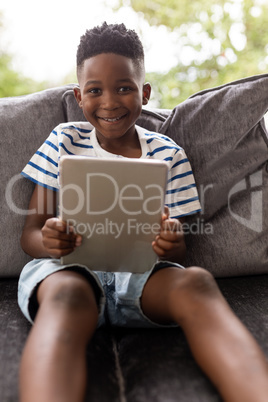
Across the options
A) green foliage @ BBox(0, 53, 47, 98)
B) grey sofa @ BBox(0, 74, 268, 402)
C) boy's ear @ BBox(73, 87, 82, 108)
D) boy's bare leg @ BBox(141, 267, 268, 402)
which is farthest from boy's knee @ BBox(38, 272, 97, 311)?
green foliage @ BBox(0, 53, 47, 98)

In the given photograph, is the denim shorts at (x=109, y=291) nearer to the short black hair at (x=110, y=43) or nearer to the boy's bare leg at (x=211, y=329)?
the boy's bare leg at (x=211, y=329)

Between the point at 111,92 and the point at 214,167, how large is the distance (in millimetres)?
366

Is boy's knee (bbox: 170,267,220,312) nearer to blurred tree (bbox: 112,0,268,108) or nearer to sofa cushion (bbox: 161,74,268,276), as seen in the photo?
sofa cushion (bbox: 161,74,268,276)

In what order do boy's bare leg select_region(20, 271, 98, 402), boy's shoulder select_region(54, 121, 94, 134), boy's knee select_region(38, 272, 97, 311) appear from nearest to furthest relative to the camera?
boy's bare leg select_region(20, 271, 98, 402)
boy's knee select_region(38, 272, 97, 311)
boy's shoulder select_region(54, 121, 94, 134)

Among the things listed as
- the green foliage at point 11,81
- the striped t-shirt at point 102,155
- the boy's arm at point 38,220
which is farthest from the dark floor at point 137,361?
the green foliage at point 11,81

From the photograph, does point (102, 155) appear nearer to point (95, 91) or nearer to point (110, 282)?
point (95, 91)

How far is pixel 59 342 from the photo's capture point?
735 millimetres

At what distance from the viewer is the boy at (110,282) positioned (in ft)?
2.31

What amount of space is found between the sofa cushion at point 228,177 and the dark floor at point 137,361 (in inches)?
7.3

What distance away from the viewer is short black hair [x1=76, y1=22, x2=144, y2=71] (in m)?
1.13

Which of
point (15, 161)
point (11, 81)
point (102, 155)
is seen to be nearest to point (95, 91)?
point (102, 155)

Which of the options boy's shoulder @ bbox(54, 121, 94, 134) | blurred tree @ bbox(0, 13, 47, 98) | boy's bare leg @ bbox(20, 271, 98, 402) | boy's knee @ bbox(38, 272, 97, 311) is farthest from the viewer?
blurred tree @ bbox(0, 13, 47, 98)

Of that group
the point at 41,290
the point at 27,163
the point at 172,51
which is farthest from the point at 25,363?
the point at 172,51

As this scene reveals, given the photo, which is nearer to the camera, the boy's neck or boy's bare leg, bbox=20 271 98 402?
boy's bare leg, bbox=20 271 98 402
